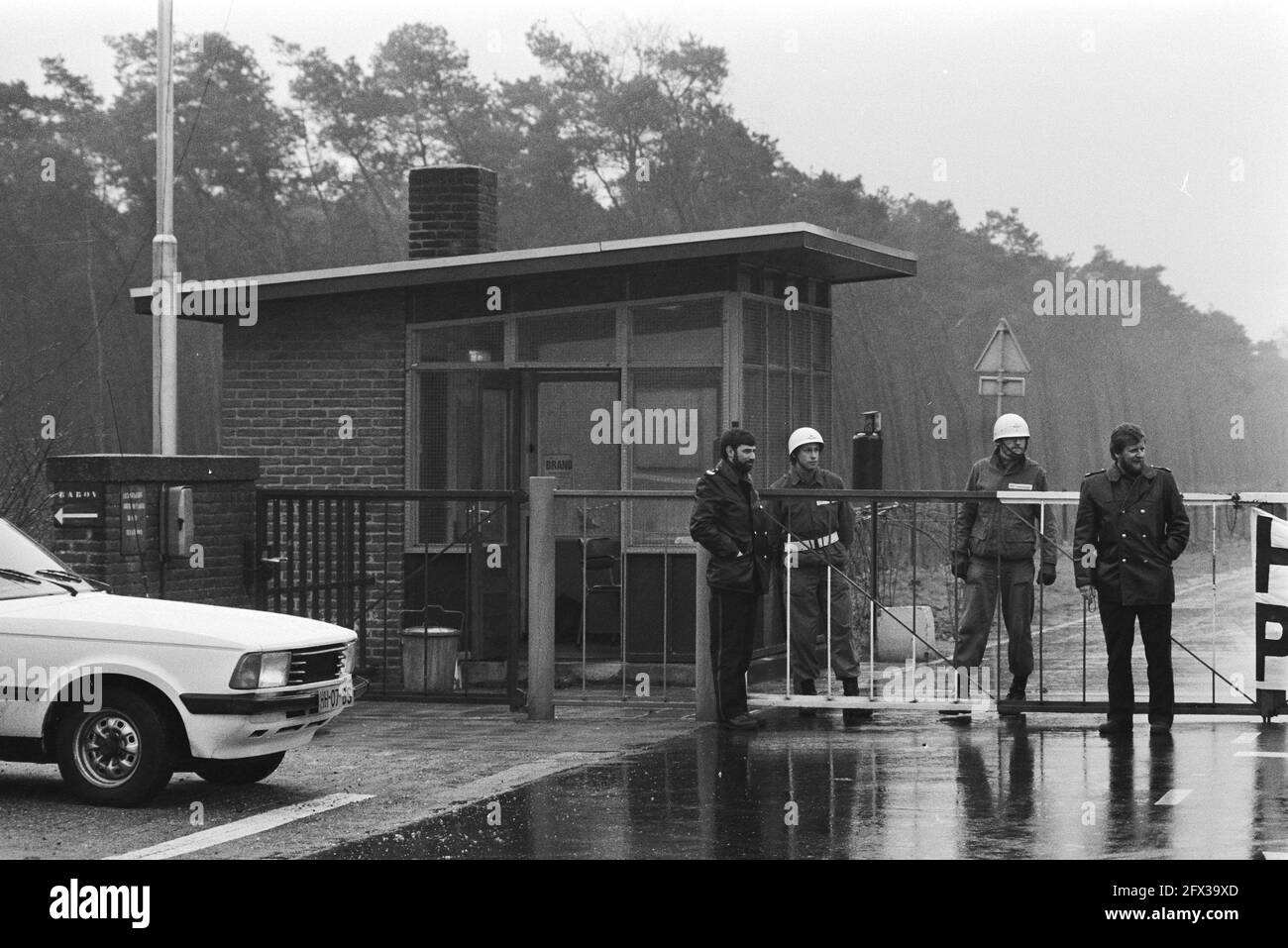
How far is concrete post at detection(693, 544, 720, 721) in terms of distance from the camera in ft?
40.1

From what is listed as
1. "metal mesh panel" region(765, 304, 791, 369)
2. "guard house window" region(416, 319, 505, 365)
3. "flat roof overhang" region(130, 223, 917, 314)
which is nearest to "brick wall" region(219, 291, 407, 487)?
"guard house window" region(416, 319, 505, 365)

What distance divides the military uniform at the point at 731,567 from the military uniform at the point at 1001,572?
150 centimetres

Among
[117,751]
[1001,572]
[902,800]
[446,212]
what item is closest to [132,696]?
[117,751]

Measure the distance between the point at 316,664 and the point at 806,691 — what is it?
4123mm

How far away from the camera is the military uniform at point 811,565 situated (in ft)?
41.0

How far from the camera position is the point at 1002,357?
1862 centimetres

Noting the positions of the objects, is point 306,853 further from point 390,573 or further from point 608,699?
point 390,573

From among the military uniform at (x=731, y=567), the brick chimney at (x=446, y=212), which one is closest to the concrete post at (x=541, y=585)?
the military uniform at (x=731, y=567)

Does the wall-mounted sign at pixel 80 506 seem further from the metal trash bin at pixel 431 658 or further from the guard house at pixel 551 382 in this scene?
the guard house at pixel 551 382

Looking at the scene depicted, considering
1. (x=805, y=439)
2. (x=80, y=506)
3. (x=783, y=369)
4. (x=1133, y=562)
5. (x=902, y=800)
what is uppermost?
(x=783, y=369)

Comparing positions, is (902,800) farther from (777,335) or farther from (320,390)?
(320,390)

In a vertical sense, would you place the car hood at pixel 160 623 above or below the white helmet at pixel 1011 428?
below

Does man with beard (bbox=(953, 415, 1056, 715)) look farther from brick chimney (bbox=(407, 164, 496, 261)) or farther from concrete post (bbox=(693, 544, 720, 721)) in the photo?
brick chimney (bbox=(407, 164, 496, 261))
